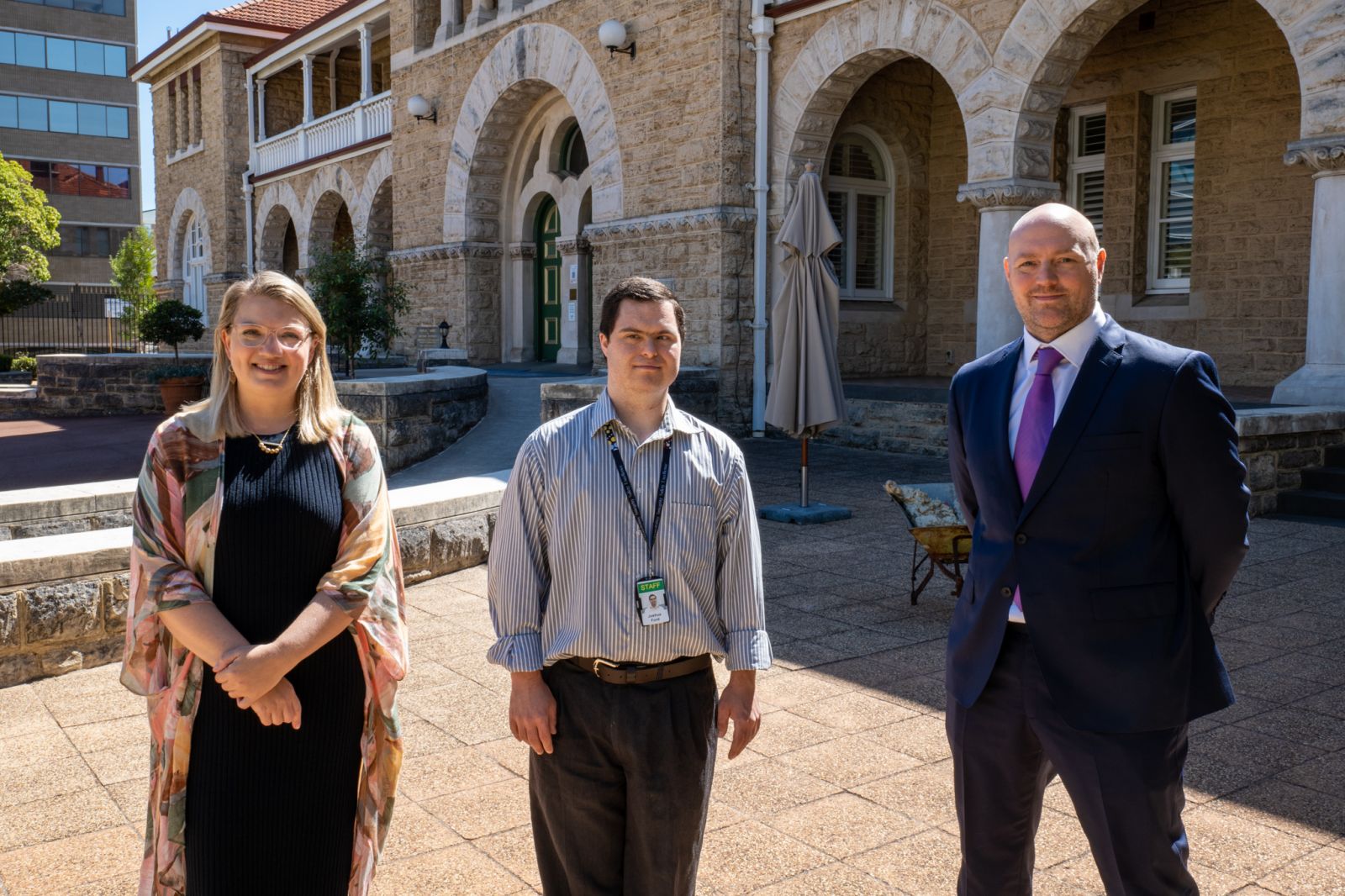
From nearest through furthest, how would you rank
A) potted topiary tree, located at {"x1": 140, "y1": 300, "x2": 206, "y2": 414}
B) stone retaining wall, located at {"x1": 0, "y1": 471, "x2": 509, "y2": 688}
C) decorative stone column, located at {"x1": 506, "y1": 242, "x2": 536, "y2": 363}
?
stone retaining wall, located at {"x1": 0, "y1": 471, "x2": 509, "y2": 688}
potted topiary tree, located at {"x1": 140, "y1": 300, "x2": 206, "y2": 414}
decorative stone column, located at {"x1": 506, "y1": 242, "x2": 536, "y2": 363}

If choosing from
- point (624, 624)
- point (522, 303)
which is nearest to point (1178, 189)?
point (522, 303)

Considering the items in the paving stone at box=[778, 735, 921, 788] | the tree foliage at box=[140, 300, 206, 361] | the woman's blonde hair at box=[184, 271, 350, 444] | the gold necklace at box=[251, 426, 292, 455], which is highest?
the tree foliage at box=[140, 300, 206, 361]

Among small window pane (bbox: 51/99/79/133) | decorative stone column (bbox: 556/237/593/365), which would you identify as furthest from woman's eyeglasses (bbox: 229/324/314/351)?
small window pane (bbox: 51/99/79/133)

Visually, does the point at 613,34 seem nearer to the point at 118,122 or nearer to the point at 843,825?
the point at 843,825

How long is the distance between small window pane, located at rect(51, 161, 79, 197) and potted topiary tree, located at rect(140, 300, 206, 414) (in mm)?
38760

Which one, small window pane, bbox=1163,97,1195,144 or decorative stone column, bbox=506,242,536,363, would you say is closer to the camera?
small window pane, bbox=1163,97,1195,144

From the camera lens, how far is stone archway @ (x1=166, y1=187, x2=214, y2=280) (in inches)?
1224

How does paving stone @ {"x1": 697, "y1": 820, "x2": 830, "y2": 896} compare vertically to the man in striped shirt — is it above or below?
below

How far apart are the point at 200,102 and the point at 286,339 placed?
104 ft

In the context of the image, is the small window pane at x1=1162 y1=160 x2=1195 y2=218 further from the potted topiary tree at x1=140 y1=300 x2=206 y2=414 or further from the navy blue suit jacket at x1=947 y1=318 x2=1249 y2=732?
the potted topiary tree at x1=140 y1=300 x2=206 y2=414

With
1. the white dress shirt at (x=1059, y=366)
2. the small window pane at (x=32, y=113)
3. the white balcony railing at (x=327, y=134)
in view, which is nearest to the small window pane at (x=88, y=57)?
the small window pane at (x=32, y=113)

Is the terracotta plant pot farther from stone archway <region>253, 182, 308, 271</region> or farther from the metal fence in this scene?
the metal fence

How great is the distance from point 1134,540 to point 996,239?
995cm

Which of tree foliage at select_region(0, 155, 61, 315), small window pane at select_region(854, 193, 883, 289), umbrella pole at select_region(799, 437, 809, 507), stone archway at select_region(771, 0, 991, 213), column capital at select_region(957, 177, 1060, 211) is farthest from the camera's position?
tree foliage at select_region(0, 155, 61, 315)
